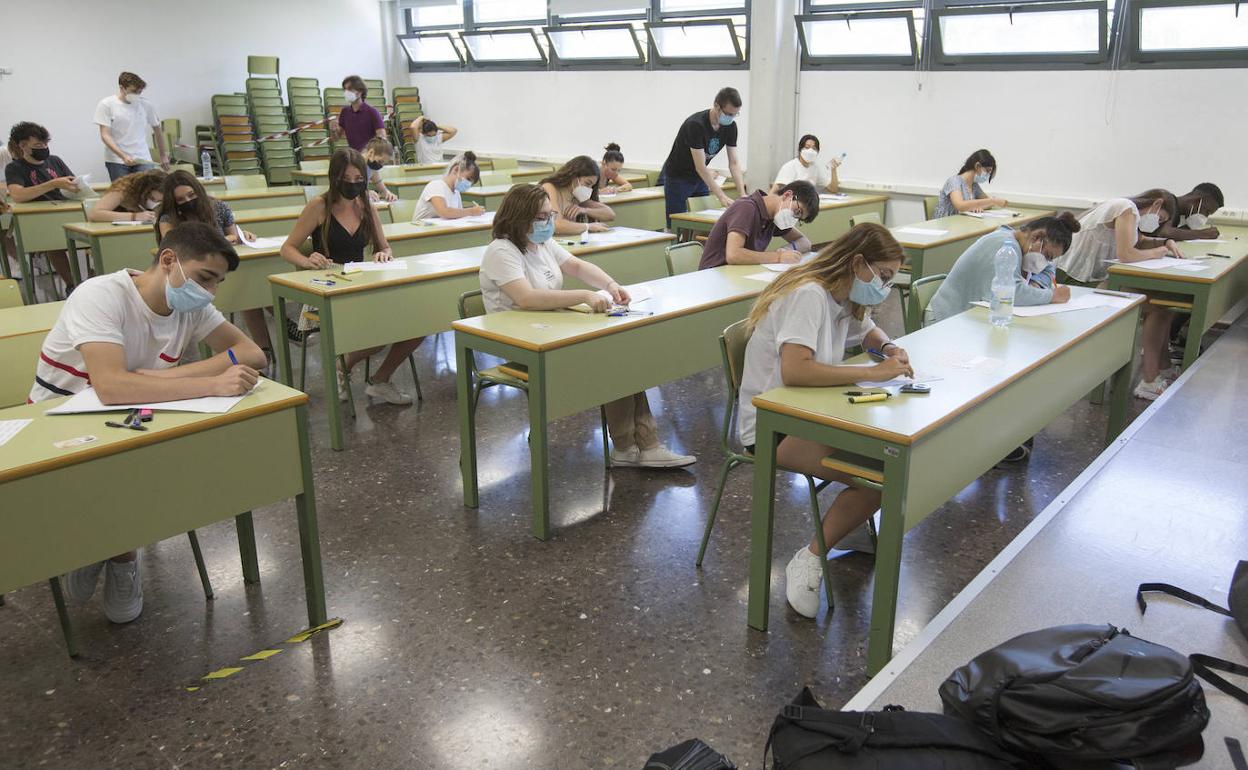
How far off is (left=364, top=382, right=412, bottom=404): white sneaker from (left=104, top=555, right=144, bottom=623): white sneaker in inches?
78.0

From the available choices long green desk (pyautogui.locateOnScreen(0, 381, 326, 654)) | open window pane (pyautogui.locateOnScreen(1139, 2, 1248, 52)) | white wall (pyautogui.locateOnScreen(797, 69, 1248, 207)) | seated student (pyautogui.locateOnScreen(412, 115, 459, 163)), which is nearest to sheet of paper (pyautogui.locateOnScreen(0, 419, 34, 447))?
long green desk (pyautogui.locateOnScreen(0, 381, 326, 654))

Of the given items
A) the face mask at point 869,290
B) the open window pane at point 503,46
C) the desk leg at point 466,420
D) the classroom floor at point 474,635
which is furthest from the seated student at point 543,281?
the open window pane at point 503,46

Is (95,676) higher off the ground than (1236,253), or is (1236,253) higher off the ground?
(1236,253)

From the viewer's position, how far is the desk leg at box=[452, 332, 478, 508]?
325 centimetres

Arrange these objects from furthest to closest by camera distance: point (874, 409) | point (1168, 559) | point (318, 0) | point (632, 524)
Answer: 1. point (318, 0)
2. point (632, 524)
3. point (874, 409)
4. point (1168, 559)

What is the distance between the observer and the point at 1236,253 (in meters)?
4.93

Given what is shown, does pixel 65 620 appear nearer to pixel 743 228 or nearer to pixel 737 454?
pixel 737 454

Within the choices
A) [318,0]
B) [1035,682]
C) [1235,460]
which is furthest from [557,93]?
[1035,682]

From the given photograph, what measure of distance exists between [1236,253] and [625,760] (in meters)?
4.70

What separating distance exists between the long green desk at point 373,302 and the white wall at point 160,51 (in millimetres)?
7964

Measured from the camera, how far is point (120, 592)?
103 inches

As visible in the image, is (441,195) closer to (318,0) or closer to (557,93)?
(557,93)

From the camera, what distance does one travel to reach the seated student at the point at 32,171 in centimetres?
604

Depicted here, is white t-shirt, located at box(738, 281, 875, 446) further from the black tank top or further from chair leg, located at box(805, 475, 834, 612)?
the black tank top
